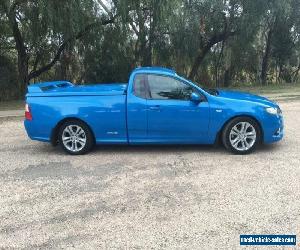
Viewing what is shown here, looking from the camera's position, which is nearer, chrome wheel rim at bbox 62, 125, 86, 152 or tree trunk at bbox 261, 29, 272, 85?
chrome wheel rim at bbox 62, 125, 86, 152

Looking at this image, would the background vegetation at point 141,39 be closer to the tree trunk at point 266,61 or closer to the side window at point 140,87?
the tree trunk at point 266,61

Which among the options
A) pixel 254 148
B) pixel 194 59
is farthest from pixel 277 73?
pixel 254 148

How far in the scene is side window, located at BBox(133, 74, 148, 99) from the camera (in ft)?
25.2

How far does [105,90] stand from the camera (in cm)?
792

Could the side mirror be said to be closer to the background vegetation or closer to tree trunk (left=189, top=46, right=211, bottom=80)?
the background vegetation

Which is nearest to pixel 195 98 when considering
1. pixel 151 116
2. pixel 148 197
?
pixel 151 116

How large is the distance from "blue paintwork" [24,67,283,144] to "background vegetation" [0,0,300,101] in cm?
827

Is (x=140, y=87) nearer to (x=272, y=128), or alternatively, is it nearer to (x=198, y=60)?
(x=272, y=128)

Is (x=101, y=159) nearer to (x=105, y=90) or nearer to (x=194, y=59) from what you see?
(x=105, y=90)

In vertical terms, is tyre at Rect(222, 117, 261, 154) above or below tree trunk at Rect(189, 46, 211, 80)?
below

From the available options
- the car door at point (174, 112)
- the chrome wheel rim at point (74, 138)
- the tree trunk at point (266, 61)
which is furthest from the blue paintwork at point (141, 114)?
the tree trunk at point (266, 61)

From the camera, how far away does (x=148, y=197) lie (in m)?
5.53

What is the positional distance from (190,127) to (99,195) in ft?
8.49

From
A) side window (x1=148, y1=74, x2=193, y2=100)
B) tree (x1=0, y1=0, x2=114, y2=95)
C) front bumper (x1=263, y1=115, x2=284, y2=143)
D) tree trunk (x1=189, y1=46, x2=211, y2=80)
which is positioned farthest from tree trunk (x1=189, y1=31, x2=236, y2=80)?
front bumper (x1=263, y1=115, x2=284, y2=143)
